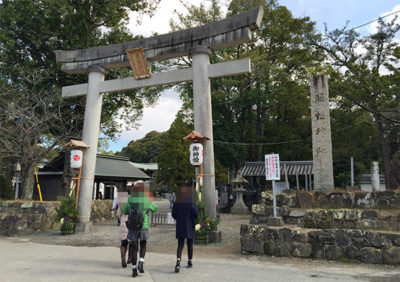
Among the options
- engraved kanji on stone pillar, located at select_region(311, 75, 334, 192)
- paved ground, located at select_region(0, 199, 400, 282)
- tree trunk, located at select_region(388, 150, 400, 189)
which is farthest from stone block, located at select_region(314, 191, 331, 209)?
tree trunk, located at select_region(388, 150, 400, 189)

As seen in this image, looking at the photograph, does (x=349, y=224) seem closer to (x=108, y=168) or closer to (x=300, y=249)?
(x=300, y=249)

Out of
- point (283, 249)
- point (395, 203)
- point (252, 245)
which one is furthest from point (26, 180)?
point (395, 203)

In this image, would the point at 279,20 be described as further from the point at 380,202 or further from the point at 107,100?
the point at 380,202

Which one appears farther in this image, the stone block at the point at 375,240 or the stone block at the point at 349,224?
the stone block at the point at 349,224

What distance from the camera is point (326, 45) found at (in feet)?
60.9

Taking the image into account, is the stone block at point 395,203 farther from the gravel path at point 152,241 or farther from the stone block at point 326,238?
the gravel path at point 152,241

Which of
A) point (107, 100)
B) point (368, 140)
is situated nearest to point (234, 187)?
point (107, 100)

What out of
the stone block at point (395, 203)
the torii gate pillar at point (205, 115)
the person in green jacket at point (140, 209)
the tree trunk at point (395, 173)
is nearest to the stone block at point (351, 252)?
the stone block at point (395, 203)

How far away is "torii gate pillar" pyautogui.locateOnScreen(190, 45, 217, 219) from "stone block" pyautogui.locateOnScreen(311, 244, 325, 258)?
3.20 meters

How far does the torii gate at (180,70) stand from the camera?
A: 28.5ft

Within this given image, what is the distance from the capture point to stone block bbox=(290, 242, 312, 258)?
20.0 feet

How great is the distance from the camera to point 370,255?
5598 mm

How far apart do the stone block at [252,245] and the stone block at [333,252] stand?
1366 millimetres

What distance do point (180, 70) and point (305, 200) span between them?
5891 mm
